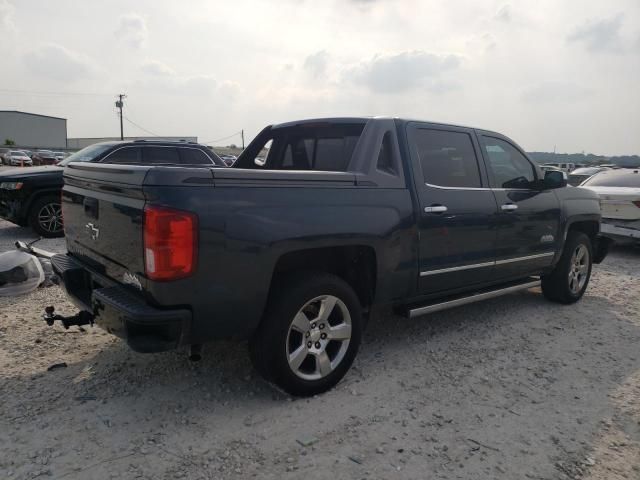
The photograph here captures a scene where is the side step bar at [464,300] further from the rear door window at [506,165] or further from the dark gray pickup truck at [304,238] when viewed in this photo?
the rear door window at [506,165]

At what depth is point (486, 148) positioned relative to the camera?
4637 millimetres

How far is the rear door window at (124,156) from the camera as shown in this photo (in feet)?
27.7

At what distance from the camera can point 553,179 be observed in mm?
4969

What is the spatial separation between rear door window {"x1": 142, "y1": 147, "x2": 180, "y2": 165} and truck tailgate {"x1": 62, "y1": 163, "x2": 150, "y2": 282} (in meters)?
5.38

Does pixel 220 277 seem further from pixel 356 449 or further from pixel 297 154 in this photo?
pixel 297 154

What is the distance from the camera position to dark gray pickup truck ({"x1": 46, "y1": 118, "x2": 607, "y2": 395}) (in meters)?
2.69

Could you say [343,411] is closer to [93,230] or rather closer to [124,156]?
[93,230]

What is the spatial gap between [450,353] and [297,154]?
2.16 metres

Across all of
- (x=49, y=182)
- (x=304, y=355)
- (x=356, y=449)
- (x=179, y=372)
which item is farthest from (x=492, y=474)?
(x=49, y=182)

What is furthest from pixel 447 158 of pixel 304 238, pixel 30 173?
pixel 30 173

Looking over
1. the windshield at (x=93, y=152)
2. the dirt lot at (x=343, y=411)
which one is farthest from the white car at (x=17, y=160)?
the dirt lot at (x=343, y=411)

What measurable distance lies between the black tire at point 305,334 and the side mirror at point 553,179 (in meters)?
2.72

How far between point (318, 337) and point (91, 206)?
1727mm

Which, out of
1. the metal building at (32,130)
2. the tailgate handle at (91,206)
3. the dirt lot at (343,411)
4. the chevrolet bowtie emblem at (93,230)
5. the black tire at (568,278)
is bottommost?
the dirt lot at (343,411)
